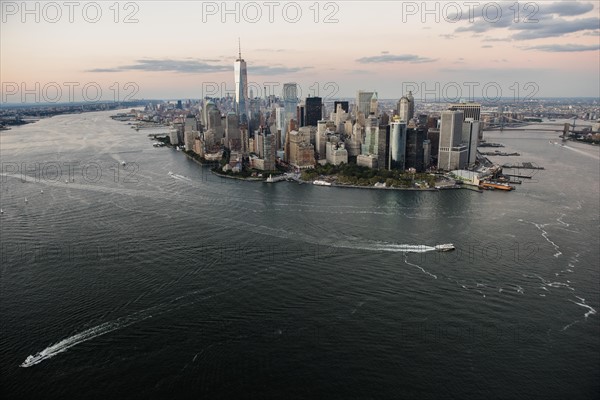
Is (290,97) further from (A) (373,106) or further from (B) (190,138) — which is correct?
(B) (190,138)

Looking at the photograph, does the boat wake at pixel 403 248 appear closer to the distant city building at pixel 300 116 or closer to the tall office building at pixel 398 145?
the tall office building at pixel 398 145

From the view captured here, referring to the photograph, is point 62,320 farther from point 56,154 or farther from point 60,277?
point 56,154

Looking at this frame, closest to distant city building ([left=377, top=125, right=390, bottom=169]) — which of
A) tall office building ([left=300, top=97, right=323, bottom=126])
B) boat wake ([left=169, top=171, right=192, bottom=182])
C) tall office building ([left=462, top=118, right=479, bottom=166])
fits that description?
tall office building ([left=462, top=118, right=479, bottom=166])

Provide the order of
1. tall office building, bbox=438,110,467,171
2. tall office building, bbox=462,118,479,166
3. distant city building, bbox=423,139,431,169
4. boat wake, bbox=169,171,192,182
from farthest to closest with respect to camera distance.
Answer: tall office building, bbox=462,118,479,166 < distant city building, bbox=423,139,431,169 < tall office building, bbox=438,110,467,171 < boat wake, bbox=169,171,192,182

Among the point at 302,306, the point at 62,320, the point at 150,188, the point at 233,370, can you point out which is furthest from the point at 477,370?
the point at 150,188

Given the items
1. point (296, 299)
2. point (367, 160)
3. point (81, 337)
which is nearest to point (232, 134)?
point (367, 160)

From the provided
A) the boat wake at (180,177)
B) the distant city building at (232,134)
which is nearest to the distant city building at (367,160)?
the boat wake at (180,177)

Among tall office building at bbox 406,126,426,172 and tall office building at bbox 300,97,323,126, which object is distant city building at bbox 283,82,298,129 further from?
tall office building at bbox 406,126,426,172
